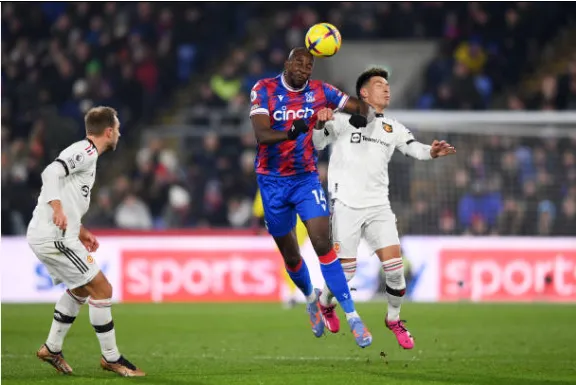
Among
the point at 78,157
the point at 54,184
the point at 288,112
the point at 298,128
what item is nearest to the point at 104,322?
the point at 54,184

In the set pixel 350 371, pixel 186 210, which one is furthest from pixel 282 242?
pixel 186 210

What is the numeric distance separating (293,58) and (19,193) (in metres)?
12.5

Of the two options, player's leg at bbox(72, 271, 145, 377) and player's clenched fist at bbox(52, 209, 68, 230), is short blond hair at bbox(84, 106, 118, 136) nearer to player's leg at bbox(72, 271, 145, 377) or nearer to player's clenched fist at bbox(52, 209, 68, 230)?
player's clenched fist at bbox(52, 209, 68, 230)

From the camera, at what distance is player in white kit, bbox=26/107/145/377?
9805 mm

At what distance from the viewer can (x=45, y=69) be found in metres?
25.5

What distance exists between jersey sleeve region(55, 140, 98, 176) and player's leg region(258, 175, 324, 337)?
197 centimetres

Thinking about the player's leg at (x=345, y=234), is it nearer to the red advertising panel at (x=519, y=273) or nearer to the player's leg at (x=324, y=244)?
the player's leg at (x=324, y=244)

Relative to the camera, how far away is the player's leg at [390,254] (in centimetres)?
1116

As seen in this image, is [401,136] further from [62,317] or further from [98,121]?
[62,317]

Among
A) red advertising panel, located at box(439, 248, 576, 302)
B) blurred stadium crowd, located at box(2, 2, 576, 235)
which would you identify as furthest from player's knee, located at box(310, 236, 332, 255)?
blurred stadium crowd, located at box(2, 2, 576, 235)

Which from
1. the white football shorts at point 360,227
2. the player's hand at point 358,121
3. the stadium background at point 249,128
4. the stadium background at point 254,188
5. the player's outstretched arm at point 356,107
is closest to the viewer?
the player's hand at point 358,121

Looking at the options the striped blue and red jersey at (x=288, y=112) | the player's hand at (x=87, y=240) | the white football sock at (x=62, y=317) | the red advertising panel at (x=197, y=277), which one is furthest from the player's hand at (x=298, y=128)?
the red advertising panel at (x=197, y=277)

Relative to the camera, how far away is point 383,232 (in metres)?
11.2

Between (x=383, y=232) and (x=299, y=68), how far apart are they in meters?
1.81
